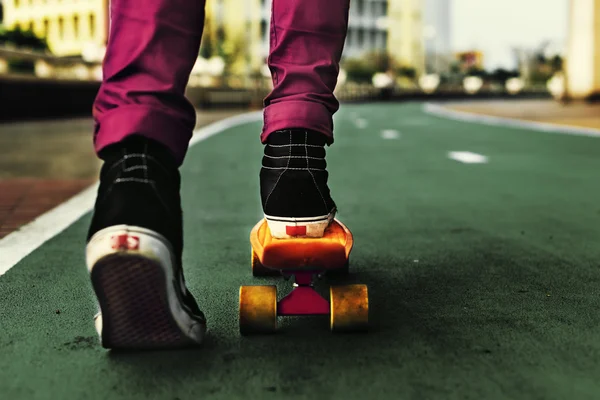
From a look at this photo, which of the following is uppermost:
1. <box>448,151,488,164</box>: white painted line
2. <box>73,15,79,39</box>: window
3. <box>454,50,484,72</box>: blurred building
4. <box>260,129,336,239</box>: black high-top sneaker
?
<box>73,15,79,39</box>: window

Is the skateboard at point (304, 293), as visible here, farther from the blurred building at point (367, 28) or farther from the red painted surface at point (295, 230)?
the blurred building at point (367, 28)

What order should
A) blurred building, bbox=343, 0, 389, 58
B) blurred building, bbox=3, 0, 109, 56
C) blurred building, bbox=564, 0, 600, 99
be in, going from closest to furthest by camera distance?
blurred building, bbox=564, 0, 600, 99, blurred building, bbox=3, 0, 109, 56, blurred building, bbox=343, 0, 389, 58

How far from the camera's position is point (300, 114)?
1.97 metres

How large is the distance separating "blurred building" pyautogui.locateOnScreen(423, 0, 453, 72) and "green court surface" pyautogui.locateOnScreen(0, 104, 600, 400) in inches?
4773

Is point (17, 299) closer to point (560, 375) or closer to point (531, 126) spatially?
point (560, 375)

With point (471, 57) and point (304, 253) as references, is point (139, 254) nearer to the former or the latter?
point (304, 253)

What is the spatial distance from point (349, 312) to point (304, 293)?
4.5 inches

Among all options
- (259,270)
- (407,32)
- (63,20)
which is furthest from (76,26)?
(259,270)

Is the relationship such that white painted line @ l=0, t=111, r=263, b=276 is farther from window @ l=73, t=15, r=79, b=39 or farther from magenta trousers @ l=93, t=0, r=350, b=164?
window @ l=73, t=15, r=79, b=39

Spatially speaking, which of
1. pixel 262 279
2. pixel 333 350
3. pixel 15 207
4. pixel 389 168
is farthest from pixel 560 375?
pixel 389 168

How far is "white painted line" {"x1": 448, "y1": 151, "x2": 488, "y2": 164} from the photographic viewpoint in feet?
23.9

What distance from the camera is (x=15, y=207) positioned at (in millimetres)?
4473

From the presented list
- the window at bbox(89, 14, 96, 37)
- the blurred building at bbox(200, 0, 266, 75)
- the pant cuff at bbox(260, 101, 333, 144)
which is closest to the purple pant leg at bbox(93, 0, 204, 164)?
the pant cuff at bbox(260, 101, 333, 144)

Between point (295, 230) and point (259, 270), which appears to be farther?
point (259, 270)
